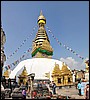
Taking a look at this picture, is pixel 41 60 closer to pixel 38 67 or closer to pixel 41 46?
pixel 38 67

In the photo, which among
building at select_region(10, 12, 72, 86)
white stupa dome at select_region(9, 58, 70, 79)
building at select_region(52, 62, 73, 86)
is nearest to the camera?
building at select_region(52, 62, 73, 86)

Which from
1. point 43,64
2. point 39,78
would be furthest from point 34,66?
point 39,78

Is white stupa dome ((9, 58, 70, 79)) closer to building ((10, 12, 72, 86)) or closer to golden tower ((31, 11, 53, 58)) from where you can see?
building ((10, 12, 72, 86))

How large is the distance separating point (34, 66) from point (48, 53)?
17.5 ft

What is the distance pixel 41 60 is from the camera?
27.1 metres

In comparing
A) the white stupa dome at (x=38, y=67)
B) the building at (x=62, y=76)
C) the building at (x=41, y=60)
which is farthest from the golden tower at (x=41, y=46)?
the building at (x=62, y=76)

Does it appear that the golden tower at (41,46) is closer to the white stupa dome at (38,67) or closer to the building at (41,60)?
the building at (41,60)

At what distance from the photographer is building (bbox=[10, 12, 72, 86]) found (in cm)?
2422

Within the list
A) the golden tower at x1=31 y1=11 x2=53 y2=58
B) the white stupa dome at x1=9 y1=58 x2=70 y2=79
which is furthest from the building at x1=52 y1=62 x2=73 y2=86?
the golden tower at x1=31 y1=11 x2=53 y2=58

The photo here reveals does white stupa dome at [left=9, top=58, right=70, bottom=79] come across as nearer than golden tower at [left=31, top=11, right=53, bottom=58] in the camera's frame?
Yes

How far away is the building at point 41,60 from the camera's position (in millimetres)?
24219

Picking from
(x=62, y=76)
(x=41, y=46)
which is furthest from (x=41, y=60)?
(x=62, y=76)

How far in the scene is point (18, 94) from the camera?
851cm

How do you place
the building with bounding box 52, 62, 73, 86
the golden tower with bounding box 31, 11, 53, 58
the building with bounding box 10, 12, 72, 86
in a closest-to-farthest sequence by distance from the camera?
the building with bounding box 52, 62, 73, 86
the building with bounding box 10, 12, 72, 86
the golden tower with bounding box 31, 11, 53, 58
